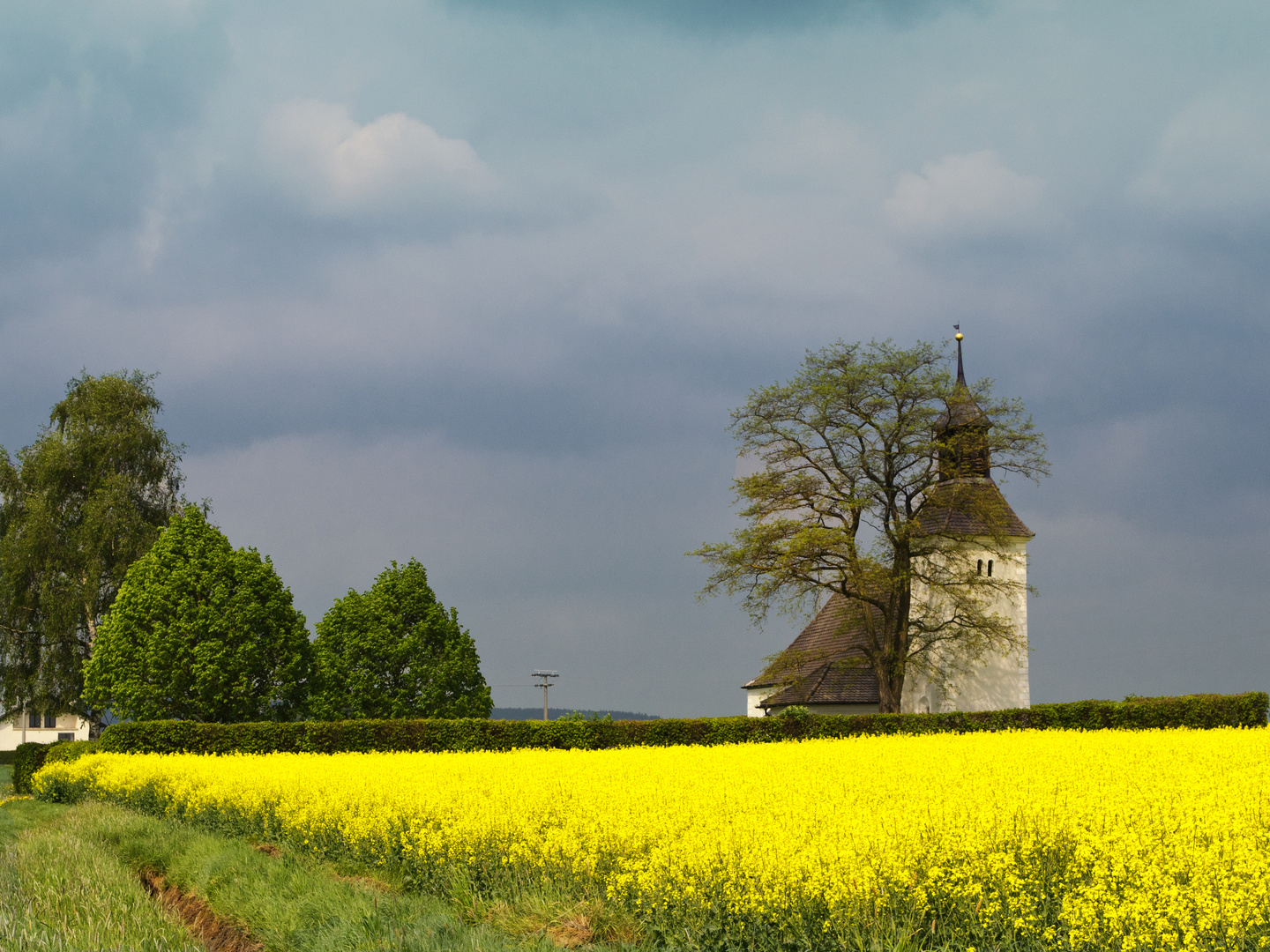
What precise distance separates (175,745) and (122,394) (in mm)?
19364

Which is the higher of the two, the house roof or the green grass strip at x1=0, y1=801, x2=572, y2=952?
the house roof

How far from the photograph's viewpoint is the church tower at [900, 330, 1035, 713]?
35844 mm

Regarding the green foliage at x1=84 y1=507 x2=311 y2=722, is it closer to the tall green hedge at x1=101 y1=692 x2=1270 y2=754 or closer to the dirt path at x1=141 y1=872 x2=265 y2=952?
the tall green hedge at x1=101 y1=692 x2=1270 y2=754

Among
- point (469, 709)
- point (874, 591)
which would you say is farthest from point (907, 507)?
point (469, 709)

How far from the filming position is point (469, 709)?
37156 mm

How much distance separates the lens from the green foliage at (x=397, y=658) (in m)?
36.8

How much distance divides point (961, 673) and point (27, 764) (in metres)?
30.8

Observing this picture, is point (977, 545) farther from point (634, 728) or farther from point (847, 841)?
point (847, 841)

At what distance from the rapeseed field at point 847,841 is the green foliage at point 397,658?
21.8m

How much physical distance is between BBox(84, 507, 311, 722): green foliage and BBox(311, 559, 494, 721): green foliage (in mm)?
2163

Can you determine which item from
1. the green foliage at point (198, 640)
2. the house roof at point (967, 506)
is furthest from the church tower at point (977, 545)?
the green foliage at point (198, 640)

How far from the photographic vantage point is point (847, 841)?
23.3ft

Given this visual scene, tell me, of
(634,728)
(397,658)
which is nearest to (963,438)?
(634,728)

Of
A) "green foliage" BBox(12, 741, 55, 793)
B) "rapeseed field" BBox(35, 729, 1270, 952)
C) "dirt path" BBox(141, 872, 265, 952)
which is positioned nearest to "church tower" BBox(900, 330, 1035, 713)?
"rapeseed field" BBox(35, 729, 1270, 952)
